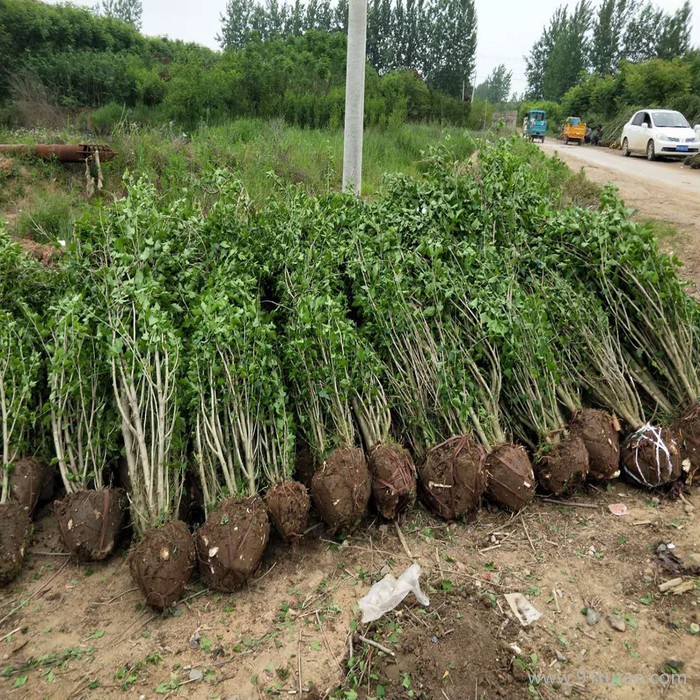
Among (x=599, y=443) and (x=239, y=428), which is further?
(x=599, y=443)

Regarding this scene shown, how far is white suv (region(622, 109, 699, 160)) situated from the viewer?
16953 millimetres

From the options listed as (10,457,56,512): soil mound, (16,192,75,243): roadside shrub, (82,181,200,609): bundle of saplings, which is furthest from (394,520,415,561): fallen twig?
(16,192,75,243): roadside shrub

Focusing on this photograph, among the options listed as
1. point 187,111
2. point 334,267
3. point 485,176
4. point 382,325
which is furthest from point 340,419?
point 187,111

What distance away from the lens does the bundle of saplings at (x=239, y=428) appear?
2.96m

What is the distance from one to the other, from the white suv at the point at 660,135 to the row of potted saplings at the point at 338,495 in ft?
54.3

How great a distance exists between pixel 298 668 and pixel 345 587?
52 cm

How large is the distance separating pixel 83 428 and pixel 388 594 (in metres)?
2.06

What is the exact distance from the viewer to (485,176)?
4.59 meters

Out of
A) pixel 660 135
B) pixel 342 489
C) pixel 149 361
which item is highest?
pixel 660 135

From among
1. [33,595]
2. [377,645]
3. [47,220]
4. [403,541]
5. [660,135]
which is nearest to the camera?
[377,645]

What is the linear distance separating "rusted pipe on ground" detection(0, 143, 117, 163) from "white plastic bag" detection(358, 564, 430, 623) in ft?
25.8

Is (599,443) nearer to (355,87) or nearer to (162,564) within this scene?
(162,564)

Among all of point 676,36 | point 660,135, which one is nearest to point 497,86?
point 676,36

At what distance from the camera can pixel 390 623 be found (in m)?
2.71
